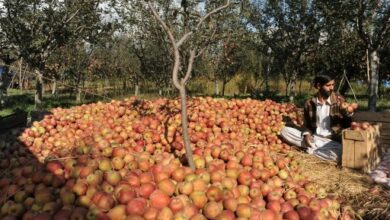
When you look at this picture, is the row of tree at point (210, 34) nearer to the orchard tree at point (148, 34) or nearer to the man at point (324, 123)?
the orchard tree at point (148, 34)

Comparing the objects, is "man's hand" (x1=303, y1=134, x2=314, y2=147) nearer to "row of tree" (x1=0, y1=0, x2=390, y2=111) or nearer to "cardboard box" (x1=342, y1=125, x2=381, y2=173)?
"cardboard box" (x1=342, y1=125, x2=381, y2=173)

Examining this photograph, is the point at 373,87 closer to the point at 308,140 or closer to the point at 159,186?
the point at 308,140

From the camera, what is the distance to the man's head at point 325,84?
Answer: 19.0 ft

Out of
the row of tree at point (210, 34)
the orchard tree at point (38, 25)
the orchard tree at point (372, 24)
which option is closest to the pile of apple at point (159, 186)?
the row of tree at point (210, 34)

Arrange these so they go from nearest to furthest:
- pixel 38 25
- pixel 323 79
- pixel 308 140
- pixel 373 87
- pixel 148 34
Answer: pixel 323 79, pixel 308 140, pixel 373 87, pixel 38 25, pixel 148 34

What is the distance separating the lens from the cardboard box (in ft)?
17.5

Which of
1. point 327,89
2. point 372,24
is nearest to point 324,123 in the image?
point 327,89

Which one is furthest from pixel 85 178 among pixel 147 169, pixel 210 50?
pixel 210 50

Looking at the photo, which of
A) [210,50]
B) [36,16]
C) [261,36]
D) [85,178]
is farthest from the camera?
[210,50]

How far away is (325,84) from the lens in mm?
5824

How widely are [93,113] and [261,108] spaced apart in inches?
117

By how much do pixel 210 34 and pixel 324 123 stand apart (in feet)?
27.0

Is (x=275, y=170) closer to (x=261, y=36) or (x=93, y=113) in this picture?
(x=93, y=113)

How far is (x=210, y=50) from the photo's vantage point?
23812 mm
